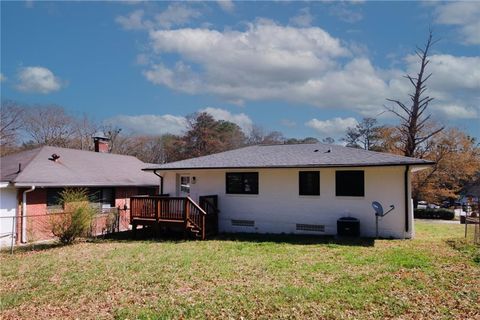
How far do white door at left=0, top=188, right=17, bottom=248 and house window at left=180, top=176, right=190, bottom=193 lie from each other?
6489 mm

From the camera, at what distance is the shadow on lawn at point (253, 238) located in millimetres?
11539

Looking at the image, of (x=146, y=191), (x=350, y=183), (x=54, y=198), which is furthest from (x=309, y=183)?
(x=146, y=191)

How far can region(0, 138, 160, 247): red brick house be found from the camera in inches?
541

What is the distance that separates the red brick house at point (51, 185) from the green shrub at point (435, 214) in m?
19.0

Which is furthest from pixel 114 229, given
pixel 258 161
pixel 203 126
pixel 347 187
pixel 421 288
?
pixel 203 126

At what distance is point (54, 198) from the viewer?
51.1 ft

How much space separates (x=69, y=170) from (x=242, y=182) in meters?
8.44

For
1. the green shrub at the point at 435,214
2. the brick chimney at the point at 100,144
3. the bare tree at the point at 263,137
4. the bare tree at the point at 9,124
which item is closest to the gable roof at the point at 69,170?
the brick chimney at the point at 100,144

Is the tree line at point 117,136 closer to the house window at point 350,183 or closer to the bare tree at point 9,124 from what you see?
the bare tree at point 9,124

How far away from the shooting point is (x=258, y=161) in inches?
577

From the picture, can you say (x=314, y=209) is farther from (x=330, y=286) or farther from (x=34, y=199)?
(x=34, y=199)

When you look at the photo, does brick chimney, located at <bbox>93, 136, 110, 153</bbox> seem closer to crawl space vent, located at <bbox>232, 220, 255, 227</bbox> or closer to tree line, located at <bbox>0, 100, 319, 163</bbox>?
tree line, located at <bbox>0, 100, 319, 163</bbox>

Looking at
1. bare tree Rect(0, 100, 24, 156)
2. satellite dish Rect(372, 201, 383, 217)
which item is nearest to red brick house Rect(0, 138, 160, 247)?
satellite dish Rect(372, 201, 383, 217)

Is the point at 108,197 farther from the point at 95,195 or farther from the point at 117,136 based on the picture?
the point at 117,136
